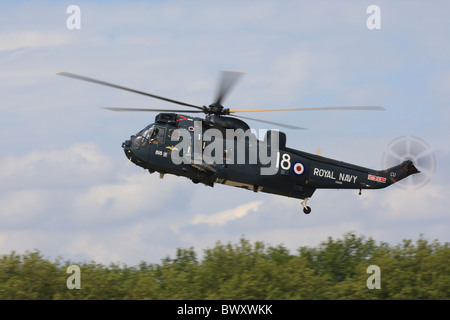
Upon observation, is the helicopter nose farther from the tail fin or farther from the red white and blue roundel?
the tail fin

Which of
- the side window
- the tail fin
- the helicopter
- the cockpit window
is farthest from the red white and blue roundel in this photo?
the cockpit window

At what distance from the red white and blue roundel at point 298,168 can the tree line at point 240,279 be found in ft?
67.5

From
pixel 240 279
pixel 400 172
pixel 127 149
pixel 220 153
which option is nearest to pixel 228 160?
pixel 220 153

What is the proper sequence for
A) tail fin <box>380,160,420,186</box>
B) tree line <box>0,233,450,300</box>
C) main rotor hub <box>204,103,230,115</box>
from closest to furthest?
main rotor hub <box>204,103,230,115</box> → tail fin <box>380,160,420,186</box> → tree line <box>0,233,450,300</box>

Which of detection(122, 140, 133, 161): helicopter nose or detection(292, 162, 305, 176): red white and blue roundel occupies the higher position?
detection(122, 140, 133, 161): helicopter nose

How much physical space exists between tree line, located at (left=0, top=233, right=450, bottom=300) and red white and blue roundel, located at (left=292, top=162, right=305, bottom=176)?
20.6 meters

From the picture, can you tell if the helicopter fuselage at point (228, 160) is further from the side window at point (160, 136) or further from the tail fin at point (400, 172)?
the tail fin at point (400, 172)

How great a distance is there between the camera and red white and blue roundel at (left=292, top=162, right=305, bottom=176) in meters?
40.2

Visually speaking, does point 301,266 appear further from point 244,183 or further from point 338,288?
point 244,183

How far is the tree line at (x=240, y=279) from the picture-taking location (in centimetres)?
5988

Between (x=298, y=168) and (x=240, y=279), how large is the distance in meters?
23.1

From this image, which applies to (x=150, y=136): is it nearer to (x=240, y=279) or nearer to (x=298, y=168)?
(x=298, y=168)
